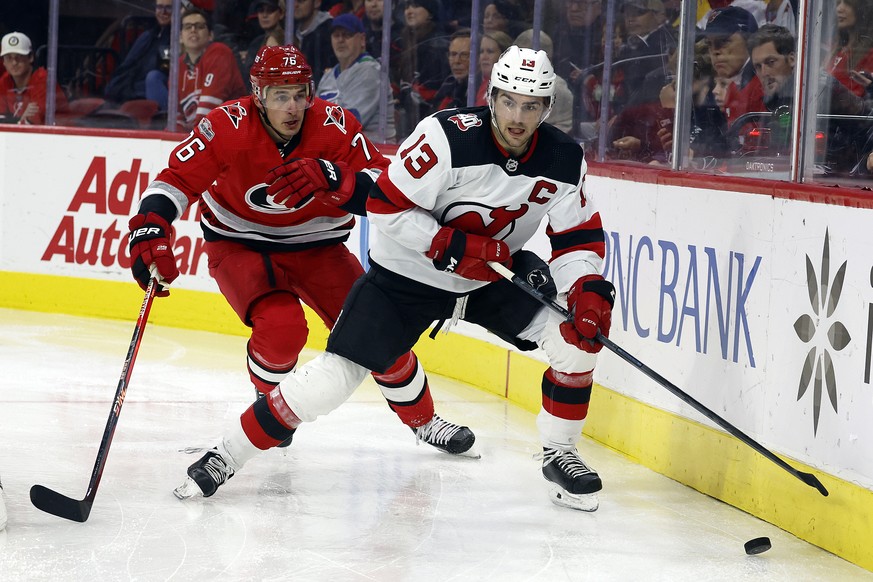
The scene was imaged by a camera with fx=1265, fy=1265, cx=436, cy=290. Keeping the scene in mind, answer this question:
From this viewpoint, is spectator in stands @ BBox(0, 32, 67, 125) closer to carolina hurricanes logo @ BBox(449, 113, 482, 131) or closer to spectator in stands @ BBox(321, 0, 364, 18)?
spectator in stands @ BBox(321, 0, 364, 18)

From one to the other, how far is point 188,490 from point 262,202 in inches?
35.9

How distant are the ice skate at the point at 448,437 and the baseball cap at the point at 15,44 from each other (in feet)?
12.4

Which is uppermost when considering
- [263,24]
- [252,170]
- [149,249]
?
[263,24]

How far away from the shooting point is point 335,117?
3693 millimetres

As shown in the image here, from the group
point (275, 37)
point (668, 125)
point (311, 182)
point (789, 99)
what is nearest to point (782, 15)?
point (789, 99)

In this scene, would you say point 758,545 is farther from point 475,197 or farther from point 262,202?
point 262,202

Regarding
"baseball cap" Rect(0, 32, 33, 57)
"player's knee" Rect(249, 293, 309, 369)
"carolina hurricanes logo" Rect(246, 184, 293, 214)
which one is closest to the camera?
"player's knee" Rect(249, 293, 309, 369)

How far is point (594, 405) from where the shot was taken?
13.4 ft

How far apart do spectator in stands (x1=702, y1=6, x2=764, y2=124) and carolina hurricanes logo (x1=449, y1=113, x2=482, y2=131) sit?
3.13ft

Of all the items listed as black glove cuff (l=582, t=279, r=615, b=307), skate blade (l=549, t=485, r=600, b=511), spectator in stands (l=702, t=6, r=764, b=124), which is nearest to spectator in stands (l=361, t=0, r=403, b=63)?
spectator in stands (l=702, t=6, r=764, b=124)

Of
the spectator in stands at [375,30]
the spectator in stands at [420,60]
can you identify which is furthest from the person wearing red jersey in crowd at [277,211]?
the spectator in stands at [375,30]

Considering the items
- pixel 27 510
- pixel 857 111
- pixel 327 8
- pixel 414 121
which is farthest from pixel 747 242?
pixel 327 8

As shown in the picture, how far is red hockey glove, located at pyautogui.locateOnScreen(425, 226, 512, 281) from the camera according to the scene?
305 centimetres

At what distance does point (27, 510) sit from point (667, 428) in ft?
5.84
